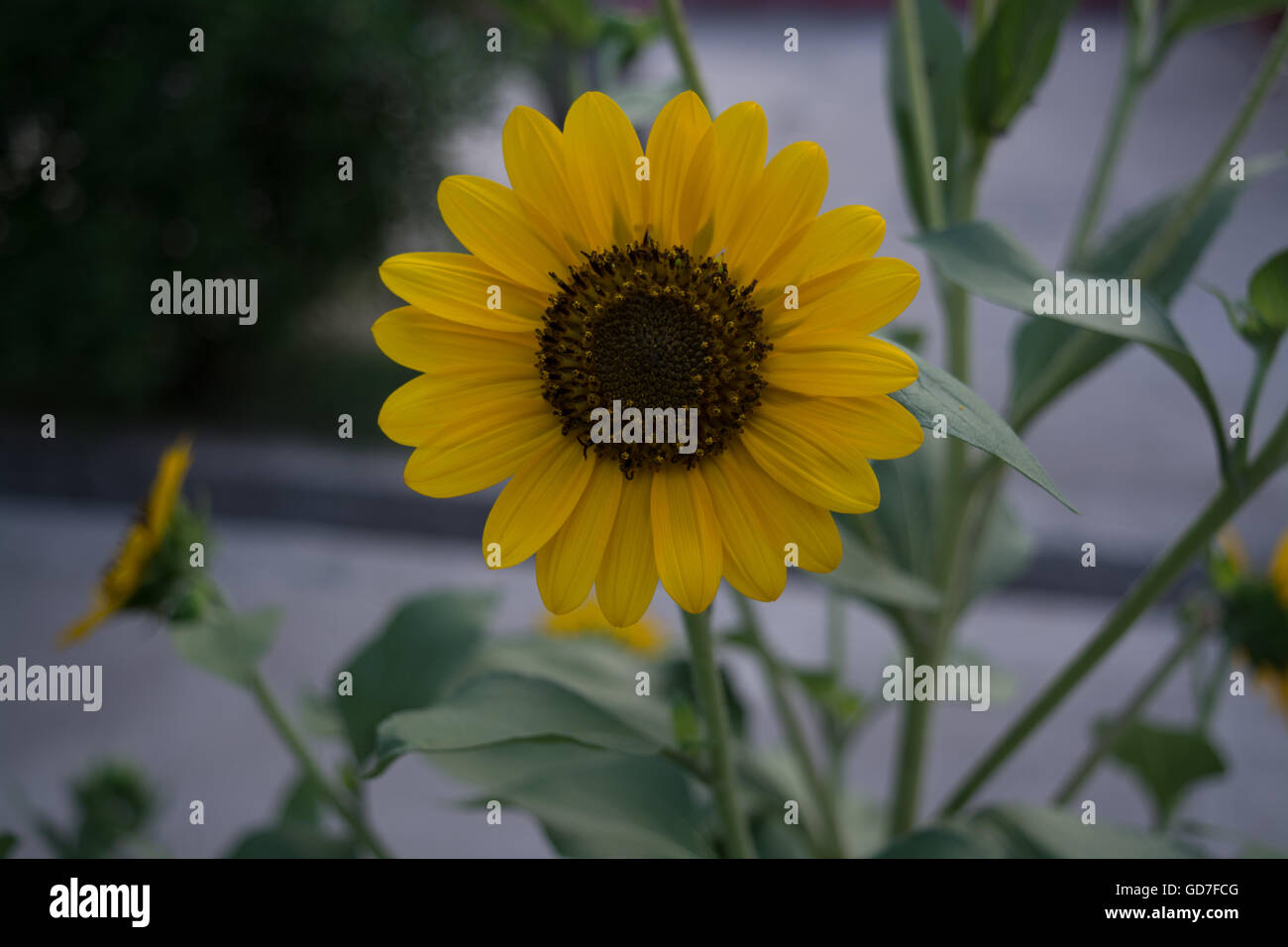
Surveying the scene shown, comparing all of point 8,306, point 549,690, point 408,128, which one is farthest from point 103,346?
point 549,690

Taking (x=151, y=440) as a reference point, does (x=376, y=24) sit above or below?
above

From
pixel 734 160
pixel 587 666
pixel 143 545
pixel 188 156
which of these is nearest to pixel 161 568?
pixel 143 545

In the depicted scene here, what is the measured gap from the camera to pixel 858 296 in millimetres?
232

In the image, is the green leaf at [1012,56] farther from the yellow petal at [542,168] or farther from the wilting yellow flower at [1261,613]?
the wilting yellow flower at [1261,613]

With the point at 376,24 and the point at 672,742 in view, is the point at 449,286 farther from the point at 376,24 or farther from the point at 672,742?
the point at 376,24

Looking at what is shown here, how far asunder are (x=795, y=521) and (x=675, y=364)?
55 millimetres

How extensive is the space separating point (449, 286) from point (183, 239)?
1696 mm

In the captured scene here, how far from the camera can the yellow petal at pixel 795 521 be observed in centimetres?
24

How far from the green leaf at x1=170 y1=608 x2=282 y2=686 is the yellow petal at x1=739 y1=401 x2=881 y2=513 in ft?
0.68

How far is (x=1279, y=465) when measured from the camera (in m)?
0.30

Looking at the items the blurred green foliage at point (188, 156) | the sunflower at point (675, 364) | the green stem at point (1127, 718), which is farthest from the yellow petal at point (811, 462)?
the blurred green foliage at point (188, 156)

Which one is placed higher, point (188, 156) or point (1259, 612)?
point (188, 156)

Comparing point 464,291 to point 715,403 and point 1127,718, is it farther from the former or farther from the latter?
point 1127,718
